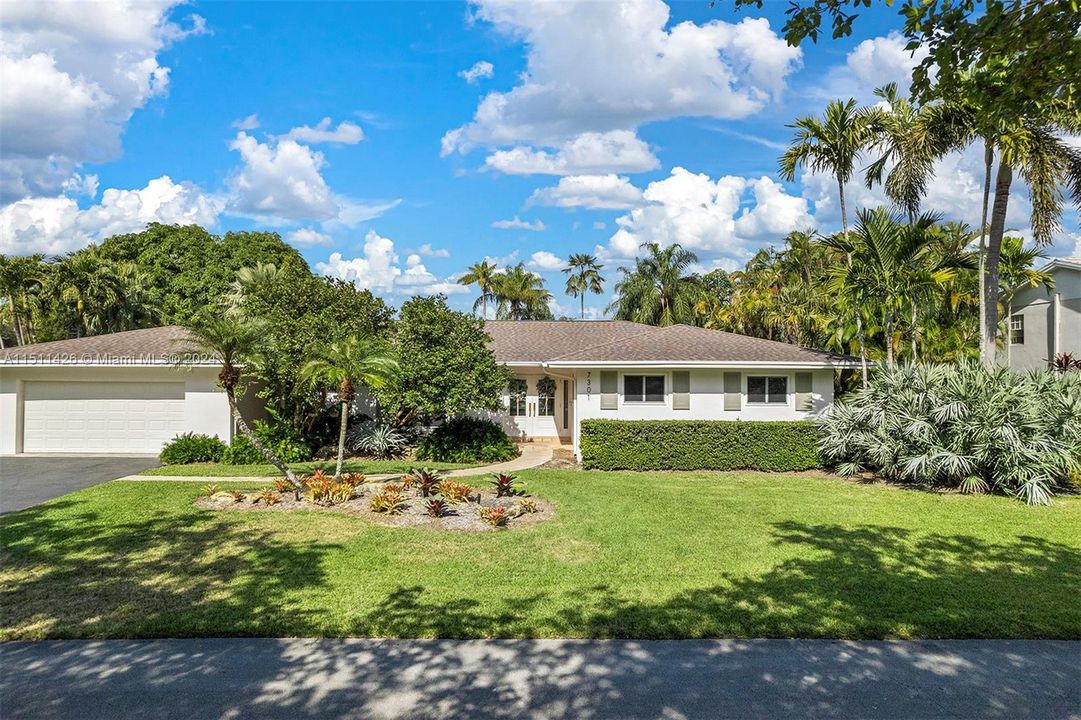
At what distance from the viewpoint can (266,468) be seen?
55.1 ft

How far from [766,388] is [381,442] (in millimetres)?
11164

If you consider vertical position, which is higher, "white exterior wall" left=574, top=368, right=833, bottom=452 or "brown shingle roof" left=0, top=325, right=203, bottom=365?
"brown shingle roof" left=0, top=325, right=203, bottom=365

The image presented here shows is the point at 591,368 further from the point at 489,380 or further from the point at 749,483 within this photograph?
the point at 749,483

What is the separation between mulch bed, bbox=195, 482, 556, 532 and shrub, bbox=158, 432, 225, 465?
543 centimetres

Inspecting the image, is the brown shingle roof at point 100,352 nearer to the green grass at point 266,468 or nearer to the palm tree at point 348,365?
the green grass at point 266,468

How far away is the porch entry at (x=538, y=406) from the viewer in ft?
78.6

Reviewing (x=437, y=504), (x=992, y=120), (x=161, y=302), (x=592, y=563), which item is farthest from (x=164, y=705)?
(x=161, y=302)

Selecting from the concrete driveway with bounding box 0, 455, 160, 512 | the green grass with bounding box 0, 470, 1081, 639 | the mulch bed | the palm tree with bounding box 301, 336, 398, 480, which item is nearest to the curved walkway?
the concrete driveway with bounding box 0, 455, 160, 512

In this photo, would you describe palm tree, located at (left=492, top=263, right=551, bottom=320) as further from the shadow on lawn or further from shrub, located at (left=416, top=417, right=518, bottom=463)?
the shadow on lawn

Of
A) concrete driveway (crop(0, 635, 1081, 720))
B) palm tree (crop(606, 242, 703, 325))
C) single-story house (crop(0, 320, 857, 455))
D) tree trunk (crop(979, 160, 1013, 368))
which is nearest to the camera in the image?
concrete driveway (crop(0, 635, 1081, 720))

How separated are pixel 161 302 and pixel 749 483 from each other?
31.8 metres

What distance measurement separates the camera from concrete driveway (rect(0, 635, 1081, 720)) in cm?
502

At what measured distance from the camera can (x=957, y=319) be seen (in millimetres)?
24344

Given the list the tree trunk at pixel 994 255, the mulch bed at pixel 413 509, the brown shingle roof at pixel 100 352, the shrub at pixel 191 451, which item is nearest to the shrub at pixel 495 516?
the mulch bed at pixel 413 509
